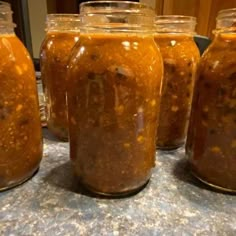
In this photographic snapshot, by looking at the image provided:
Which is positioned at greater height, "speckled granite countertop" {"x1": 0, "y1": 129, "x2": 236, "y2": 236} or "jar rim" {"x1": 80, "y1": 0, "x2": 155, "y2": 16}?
"jar rim" {"x1": 80, "y1": 0, "x2": 155, "y2": 16}

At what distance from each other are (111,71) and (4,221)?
0.29m

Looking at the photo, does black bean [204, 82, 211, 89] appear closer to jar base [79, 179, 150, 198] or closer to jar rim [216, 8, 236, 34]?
jar rim [216, 8, 236, 34]

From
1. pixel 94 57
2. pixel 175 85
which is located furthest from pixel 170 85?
pixel 94 57

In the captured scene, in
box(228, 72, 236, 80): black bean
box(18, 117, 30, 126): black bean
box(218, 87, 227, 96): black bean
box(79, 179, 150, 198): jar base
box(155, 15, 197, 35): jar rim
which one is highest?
box(155, 15, 197, 35): jar rim

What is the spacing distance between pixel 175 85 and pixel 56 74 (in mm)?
277

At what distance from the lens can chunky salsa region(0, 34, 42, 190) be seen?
45cm

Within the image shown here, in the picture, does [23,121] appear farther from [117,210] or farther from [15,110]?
[117,210]

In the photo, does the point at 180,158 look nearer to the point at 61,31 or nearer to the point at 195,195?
the point at 195,195

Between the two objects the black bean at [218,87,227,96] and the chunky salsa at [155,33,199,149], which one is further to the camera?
the chunky salsa at [155,33,199,149]

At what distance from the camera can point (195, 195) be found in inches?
19.7

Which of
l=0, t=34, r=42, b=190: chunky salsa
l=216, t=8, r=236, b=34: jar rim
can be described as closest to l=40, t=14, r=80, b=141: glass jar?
l=0, t=34, r=42, b=190: chunky salsa

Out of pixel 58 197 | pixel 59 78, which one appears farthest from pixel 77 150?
pixel 59 78

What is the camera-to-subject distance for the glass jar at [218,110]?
0.46 meters

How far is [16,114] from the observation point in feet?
1.57
